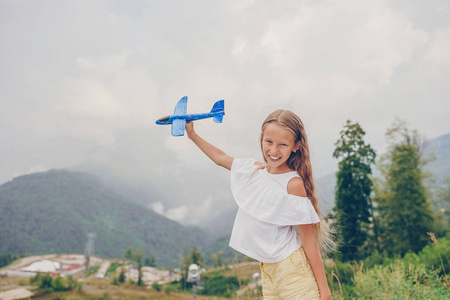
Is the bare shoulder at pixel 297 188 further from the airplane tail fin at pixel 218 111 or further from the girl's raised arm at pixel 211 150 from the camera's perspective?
the airplane tail fin at pixel 218 111

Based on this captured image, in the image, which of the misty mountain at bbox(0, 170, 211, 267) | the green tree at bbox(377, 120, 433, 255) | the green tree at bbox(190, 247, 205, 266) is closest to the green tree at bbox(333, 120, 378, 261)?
the green tree at bbox(377, 120, 433, 255)

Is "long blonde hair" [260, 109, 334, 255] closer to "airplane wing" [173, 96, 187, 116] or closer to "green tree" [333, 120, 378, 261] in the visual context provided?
"airplane wing" [173, 96, 187, 116]

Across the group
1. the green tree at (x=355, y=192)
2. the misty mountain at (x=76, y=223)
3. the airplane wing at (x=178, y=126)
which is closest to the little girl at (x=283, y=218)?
the airplane wing at (x=178, y=126)

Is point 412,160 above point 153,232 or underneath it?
above

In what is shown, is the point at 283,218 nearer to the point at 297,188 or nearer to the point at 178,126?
the point at 297,188

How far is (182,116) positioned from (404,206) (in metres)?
15.3

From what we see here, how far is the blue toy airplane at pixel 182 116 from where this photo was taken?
98.2 inches

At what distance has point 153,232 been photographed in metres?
118

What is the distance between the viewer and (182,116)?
2529mm

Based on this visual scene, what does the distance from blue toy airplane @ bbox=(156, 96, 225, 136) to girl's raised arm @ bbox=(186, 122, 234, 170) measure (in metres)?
0.06

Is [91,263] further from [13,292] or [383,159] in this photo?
[383,159]

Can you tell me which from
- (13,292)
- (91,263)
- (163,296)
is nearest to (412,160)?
(163,296)

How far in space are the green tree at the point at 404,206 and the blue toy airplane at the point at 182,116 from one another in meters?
14.6

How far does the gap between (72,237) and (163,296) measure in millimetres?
92262
